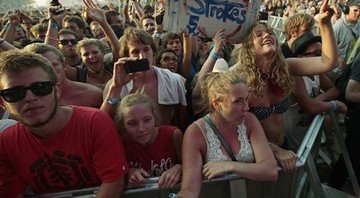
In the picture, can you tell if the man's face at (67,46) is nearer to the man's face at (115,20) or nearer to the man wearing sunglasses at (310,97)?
the man's face at (115,20)

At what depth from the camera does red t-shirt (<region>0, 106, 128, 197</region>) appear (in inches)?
71.6

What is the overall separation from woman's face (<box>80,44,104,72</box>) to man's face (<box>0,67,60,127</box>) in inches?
62.6

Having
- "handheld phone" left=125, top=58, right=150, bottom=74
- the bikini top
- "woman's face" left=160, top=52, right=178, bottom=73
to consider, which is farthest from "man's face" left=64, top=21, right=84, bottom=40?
the bikini top

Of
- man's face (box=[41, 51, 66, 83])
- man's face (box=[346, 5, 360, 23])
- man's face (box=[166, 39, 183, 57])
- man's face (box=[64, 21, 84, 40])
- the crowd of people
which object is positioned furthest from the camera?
man's face (box=[346, 5, 360, 23])

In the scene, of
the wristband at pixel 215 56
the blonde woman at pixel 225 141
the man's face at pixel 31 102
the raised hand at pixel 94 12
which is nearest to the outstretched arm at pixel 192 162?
the blonde woman at pixel 225 141

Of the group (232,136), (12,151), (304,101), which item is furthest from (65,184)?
(304,101)

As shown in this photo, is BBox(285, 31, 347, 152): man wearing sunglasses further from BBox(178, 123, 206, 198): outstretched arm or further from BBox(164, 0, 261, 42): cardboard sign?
BBox(178, 123, 206, 198): outstretched arm

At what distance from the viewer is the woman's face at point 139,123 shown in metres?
2.15

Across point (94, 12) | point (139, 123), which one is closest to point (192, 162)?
point (139, 123)

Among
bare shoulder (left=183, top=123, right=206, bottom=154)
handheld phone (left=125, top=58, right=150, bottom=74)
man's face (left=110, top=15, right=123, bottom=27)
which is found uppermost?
man's face (left=110, top=15, right=123, bottom=27)

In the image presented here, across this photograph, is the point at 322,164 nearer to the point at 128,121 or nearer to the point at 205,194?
the point at 205,194

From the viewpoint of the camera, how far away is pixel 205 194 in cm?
201

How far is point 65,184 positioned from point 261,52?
169cm

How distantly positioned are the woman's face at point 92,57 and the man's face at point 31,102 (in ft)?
5.21
